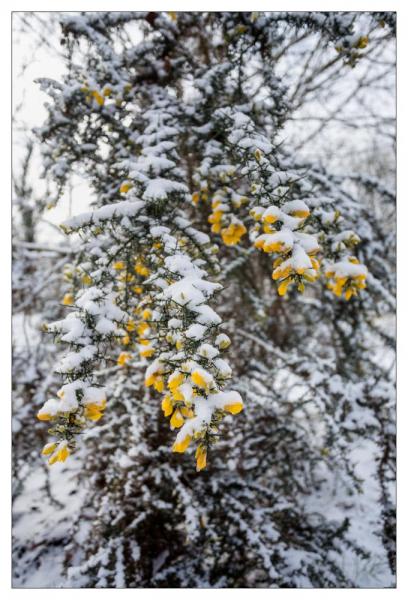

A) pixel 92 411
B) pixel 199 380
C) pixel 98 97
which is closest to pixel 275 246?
pixel 199 380

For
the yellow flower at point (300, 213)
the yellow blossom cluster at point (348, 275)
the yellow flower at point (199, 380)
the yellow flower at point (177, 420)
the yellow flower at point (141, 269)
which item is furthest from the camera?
the yellow flower at point (141, 269)

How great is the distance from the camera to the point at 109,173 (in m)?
1.94

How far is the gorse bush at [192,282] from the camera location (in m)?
0.91

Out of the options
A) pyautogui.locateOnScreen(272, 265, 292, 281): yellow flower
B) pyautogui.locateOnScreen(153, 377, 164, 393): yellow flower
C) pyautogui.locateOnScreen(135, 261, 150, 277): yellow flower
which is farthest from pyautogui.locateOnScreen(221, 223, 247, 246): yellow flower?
pyautogui.locateOnScreen(153, 377, 164, 393): yellow flower

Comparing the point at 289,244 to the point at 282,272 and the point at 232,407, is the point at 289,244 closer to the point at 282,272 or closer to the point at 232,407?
the point at 282,272

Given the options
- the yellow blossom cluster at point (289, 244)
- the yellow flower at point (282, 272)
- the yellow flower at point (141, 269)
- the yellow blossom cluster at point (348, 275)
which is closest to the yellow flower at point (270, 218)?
the yellow blossom cluster at point (289, 244)

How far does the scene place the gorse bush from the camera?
914mm

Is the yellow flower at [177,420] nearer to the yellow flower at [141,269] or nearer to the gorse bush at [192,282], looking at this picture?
the gorse bush at [192,282]

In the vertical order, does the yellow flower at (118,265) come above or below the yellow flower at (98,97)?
below

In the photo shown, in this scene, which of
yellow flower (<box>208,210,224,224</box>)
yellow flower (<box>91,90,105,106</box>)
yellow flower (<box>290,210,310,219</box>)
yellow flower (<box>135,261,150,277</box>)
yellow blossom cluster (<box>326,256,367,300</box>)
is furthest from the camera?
yellow flower (<box>91,90,105,106</box>)

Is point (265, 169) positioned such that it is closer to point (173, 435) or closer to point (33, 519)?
point (173, 435)

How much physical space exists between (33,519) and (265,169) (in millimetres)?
3413

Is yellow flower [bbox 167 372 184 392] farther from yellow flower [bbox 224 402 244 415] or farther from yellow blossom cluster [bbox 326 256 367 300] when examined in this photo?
yellow blossom cluster [bbox 326 256 367 300]
